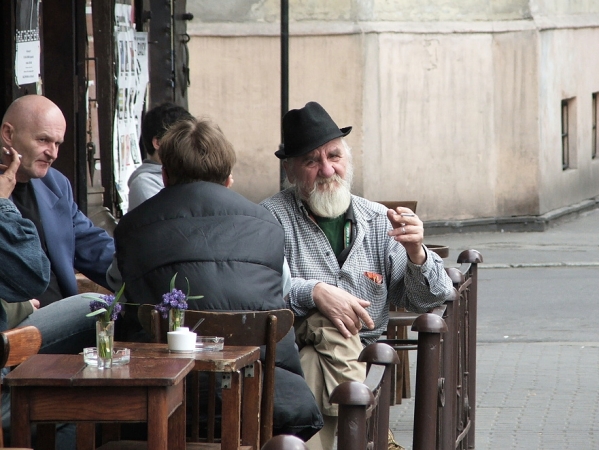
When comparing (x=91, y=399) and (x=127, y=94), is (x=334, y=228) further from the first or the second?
(x=127, y=94)

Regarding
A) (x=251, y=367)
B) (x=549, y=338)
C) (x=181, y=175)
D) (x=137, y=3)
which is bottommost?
(x=549, y=338)

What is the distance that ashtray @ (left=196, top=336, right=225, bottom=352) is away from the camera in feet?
13.1

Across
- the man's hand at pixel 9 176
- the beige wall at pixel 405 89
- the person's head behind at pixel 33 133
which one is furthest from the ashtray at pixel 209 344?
the beige wall at pixel 405 89

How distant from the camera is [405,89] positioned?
16.2 metres

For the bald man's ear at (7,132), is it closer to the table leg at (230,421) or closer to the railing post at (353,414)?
the table leg at (230,421)

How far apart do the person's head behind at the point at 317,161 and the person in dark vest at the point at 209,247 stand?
64cm

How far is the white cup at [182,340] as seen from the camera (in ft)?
12.9

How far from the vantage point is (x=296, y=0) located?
15859mm

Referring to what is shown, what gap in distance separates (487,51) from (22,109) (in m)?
11.9

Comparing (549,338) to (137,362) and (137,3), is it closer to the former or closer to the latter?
(137,3)

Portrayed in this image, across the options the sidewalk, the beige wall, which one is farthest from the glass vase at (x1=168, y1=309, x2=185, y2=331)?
the beige wall

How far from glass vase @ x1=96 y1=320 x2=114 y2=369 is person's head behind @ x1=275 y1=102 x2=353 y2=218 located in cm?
163

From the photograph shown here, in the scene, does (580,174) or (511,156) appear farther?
(580,174)

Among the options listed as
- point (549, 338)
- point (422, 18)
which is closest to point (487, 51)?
point (422, 18)
